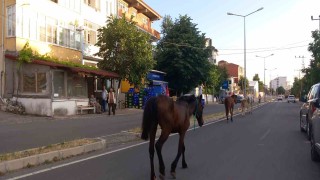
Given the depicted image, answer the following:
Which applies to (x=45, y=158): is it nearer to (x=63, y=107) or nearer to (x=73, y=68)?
(x=63, y=107)

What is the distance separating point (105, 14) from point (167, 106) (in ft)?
111

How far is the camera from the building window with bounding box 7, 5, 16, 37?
26.7m

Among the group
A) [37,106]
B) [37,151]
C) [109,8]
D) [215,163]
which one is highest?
[109,8]

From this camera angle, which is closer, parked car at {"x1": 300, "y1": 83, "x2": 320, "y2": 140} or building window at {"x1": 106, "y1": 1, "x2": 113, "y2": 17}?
parked car at {"x1": 300, "y1": 83, "x2": 320, "y2": 140}

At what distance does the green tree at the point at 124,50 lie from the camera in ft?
108

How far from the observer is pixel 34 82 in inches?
1043

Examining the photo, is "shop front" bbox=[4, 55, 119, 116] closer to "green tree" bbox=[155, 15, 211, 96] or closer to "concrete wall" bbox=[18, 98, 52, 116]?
"concrete wall" bbox=[18, 98, 52, 116]

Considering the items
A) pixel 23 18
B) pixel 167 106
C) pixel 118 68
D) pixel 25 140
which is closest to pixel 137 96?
pixel 118 68

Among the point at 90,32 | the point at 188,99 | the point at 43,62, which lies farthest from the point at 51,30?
the point at 188,99

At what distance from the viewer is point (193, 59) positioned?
51375mm

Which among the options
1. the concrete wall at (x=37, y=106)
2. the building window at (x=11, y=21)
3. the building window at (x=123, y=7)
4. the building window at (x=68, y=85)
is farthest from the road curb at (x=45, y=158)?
the building window at (x=123, y=7)

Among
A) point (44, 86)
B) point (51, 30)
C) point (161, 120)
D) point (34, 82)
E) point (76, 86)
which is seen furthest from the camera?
point (51, 30)

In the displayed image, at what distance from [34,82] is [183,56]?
27.3 meters

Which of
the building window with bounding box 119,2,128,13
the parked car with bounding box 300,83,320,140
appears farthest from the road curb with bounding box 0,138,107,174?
the building window with bounding box 119,2,128,13
